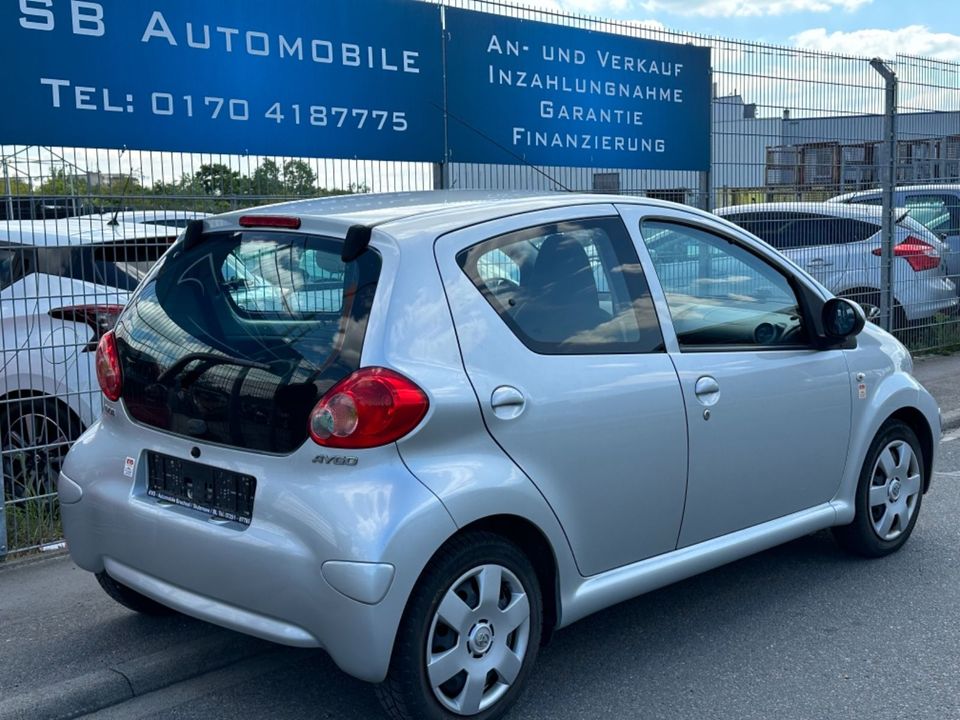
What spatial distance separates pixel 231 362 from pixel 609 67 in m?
5.75

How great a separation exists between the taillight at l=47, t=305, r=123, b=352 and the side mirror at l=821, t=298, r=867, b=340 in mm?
3389

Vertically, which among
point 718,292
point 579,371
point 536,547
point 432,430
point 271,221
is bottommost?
point 536,547

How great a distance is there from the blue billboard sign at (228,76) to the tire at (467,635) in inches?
141

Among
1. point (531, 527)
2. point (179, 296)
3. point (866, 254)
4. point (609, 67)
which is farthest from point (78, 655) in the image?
point (866, 254)

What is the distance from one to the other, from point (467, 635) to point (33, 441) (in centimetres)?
306

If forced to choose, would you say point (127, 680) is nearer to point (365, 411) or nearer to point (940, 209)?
point (365, 411)

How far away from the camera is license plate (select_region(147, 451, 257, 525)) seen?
340 centimetres

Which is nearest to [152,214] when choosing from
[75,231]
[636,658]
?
[75,231]

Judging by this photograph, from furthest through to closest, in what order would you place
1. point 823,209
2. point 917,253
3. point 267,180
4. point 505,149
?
point 917,253, point 823,209, point 505,149, point 267,180

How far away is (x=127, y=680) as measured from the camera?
394 centimetres

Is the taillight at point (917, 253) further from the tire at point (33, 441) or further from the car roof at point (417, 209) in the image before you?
the tire at point (33, 441)

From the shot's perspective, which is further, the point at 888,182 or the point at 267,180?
the point at 888,182

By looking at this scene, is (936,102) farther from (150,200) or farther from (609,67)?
(150,200)

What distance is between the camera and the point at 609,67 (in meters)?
8.47
